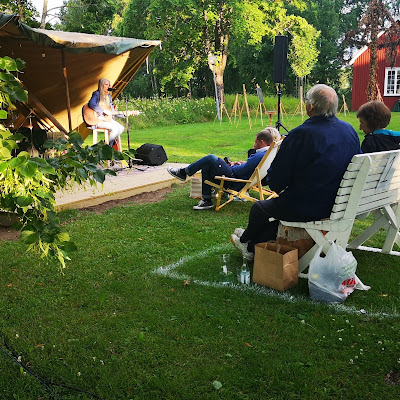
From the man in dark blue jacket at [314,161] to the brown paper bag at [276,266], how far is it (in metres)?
0.25

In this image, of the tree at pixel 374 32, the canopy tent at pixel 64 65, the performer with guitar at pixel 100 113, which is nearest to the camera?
the canopy tent at pixel 64 65

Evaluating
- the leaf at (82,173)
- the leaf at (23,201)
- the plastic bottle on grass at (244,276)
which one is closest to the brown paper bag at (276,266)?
the plastic bottle on grass at (244,276)

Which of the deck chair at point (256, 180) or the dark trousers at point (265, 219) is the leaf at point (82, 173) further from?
the deck chair at point (256, 180)

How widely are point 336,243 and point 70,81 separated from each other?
7026 millimetres

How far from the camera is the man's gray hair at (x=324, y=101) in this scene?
346cm

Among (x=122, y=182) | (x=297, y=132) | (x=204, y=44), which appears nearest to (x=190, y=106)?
(x=204, y=44)

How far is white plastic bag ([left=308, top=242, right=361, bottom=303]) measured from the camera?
3.28 metres

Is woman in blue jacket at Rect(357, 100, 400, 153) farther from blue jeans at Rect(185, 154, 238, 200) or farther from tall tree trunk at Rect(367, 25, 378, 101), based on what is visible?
tall tree trunk at Rect(367, 25, 378, 101)

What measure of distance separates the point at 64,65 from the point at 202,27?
24.1 meters

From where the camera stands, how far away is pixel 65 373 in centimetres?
263

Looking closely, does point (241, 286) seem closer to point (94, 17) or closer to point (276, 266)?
point (276, 266)

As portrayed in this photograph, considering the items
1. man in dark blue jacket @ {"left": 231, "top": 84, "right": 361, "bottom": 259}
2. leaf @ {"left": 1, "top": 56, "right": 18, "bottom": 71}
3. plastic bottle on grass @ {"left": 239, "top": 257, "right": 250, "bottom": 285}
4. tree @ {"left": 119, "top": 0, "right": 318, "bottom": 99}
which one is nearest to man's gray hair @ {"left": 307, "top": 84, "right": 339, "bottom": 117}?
man in dark blue jacket @ {"left": 231, "top": 84, "right": 361, "bottom": 259}

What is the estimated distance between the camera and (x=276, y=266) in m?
3.53

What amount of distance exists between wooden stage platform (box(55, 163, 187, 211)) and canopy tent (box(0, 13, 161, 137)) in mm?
1557
